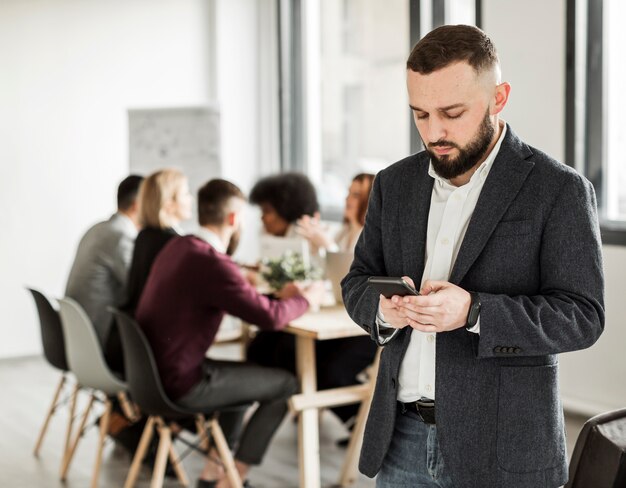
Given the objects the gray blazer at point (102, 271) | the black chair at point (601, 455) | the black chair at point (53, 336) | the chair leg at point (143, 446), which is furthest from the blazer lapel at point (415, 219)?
the gray blazer at point (102, 271)

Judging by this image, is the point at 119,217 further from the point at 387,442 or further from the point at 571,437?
the point at 387,442

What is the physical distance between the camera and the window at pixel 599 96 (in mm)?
4934

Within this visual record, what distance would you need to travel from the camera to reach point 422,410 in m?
1.79

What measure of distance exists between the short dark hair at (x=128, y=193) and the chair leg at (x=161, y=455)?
5.13 feet

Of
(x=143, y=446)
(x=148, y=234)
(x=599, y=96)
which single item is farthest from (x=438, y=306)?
(x=599, y=96)

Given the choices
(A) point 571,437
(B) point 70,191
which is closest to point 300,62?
(B) point 70,191

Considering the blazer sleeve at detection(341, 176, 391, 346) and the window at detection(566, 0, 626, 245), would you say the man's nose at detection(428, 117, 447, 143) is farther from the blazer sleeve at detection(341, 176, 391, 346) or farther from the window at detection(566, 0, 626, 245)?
the window at detection(566, 0, 626, 245)

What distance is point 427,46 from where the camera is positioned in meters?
1.68

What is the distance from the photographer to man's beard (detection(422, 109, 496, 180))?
66.9 inches

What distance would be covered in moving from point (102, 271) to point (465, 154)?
318 cm

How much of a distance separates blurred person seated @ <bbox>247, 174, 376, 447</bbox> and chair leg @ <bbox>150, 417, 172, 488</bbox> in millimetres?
950

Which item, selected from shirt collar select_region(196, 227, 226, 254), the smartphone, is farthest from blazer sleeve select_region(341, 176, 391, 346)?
shirt collar select_region(196, 227, 226, 254)

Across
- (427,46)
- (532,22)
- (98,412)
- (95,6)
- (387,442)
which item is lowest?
(98,412)

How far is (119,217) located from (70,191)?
2587 millimetres
